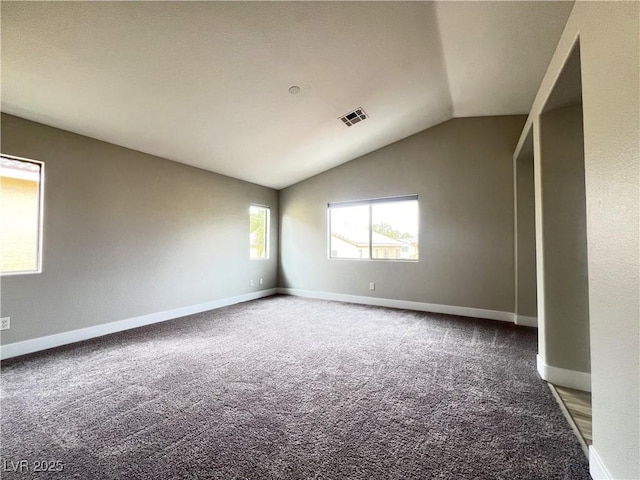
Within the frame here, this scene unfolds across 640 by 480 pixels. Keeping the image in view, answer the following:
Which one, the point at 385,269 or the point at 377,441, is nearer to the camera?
the point at 377,441

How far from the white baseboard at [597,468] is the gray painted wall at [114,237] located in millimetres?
4527

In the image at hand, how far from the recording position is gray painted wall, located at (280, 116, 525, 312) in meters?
4.01

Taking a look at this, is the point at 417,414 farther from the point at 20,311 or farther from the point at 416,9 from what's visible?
the point at 20,311

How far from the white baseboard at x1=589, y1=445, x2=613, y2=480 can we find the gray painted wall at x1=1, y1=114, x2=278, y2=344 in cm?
453

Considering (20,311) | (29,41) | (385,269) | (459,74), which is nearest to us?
(29,41)

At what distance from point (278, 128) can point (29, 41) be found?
7.64 feet

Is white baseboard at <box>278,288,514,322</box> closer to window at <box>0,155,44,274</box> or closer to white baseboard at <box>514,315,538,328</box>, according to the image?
white baseboard at <box>514,315,538,328</box>

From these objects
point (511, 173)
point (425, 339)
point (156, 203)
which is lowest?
point (425, 339)

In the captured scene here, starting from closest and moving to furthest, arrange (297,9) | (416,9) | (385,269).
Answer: (297,9) < (416,9) < (385,269)

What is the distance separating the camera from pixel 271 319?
4000mm

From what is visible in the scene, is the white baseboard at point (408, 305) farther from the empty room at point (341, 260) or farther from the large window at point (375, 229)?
the large window at point (375, 229)

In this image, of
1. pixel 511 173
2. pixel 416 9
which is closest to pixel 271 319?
pixel 416 9

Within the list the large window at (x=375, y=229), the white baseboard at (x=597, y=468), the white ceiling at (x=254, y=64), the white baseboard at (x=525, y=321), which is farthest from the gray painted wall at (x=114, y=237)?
the white baseboard at (x=525, y=321)

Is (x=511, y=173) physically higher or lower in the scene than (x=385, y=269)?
higher
